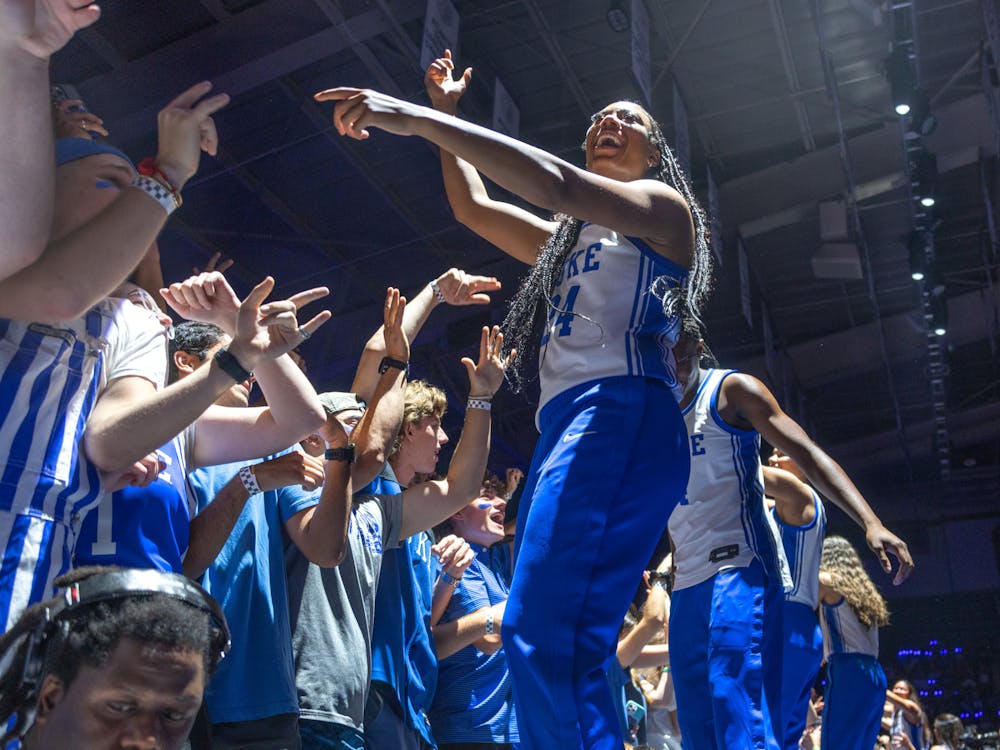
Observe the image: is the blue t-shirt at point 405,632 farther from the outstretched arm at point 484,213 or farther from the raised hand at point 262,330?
the raised hand at point 262,330

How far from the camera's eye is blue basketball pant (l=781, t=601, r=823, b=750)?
366 cm

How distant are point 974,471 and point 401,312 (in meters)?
20.4

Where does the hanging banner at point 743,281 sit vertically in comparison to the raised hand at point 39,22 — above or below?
above

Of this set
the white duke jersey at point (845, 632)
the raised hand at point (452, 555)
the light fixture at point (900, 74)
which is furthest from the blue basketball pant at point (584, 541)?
the light fixture at point (900, 74)

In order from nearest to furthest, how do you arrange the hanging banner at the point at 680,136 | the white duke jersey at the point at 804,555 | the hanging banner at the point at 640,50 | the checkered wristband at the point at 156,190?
the checkered wristband at the point at 156,190 < the white duke jersey at the point at 804,555 < the hanging banner at the point at 640,50 < the hanging banner at the point at 680,136

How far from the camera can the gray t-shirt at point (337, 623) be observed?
2660mm

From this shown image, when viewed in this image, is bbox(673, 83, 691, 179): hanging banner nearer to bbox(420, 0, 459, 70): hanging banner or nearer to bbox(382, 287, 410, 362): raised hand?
bbox(420, 0, 459, 70): hanging banner

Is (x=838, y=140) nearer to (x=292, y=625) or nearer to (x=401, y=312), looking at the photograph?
(x=401, y=312)

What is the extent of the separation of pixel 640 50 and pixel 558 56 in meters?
1.57

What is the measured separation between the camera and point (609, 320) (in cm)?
230

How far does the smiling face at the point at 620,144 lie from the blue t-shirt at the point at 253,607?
1.19 m

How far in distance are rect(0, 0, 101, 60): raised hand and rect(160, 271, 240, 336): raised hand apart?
0.64 metres

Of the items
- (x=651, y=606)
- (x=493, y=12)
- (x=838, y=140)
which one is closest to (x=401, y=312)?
(x=651, y=606)

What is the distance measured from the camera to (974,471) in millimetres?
21016
